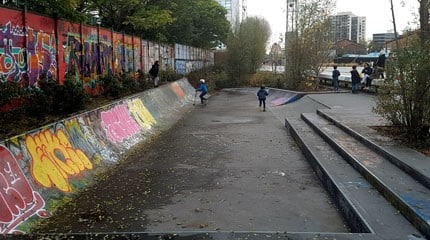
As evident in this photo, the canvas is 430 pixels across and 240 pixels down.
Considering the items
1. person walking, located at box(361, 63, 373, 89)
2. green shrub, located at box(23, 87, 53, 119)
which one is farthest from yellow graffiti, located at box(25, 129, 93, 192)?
person walking, located at box(361, 63, 373, 89)

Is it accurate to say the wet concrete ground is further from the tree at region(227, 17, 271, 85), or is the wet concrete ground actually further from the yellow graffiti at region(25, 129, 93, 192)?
the tree at region(227, 17, 271, 85)

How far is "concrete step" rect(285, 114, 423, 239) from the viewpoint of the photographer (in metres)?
4.77

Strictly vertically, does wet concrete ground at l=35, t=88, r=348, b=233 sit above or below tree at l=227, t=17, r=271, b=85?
below

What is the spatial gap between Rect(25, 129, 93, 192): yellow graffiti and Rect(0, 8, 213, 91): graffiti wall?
8.04 feet

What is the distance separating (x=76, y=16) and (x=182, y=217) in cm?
870

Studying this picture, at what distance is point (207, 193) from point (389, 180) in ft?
9.54

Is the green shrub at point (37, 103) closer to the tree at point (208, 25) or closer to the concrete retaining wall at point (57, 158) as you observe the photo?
the concrete retaining wall at point (57, 158)

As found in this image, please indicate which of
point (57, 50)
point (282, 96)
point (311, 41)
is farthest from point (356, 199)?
point (311, 41)

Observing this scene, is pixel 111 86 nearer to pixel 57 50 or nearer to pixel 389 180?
pixel 57 50

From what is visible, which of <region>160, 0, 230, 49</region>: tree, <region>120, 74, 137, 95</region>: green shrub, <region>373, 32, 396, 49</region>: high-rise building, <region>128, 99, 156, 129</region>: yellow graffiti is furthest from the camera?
<region>160, 0, 230, 49</region>: tree

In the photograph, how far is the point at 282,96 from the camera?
979 inches

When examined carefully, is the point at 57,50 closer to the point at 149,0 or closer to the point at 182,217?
the point at 182,217

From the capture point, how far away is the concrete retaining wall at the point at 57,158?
5.55 metres

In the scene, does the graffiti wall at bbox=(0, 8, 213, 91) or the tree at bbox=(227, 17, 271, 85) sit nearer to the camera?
the graffiti wall at bbox=(0, 8, 213, 91)
